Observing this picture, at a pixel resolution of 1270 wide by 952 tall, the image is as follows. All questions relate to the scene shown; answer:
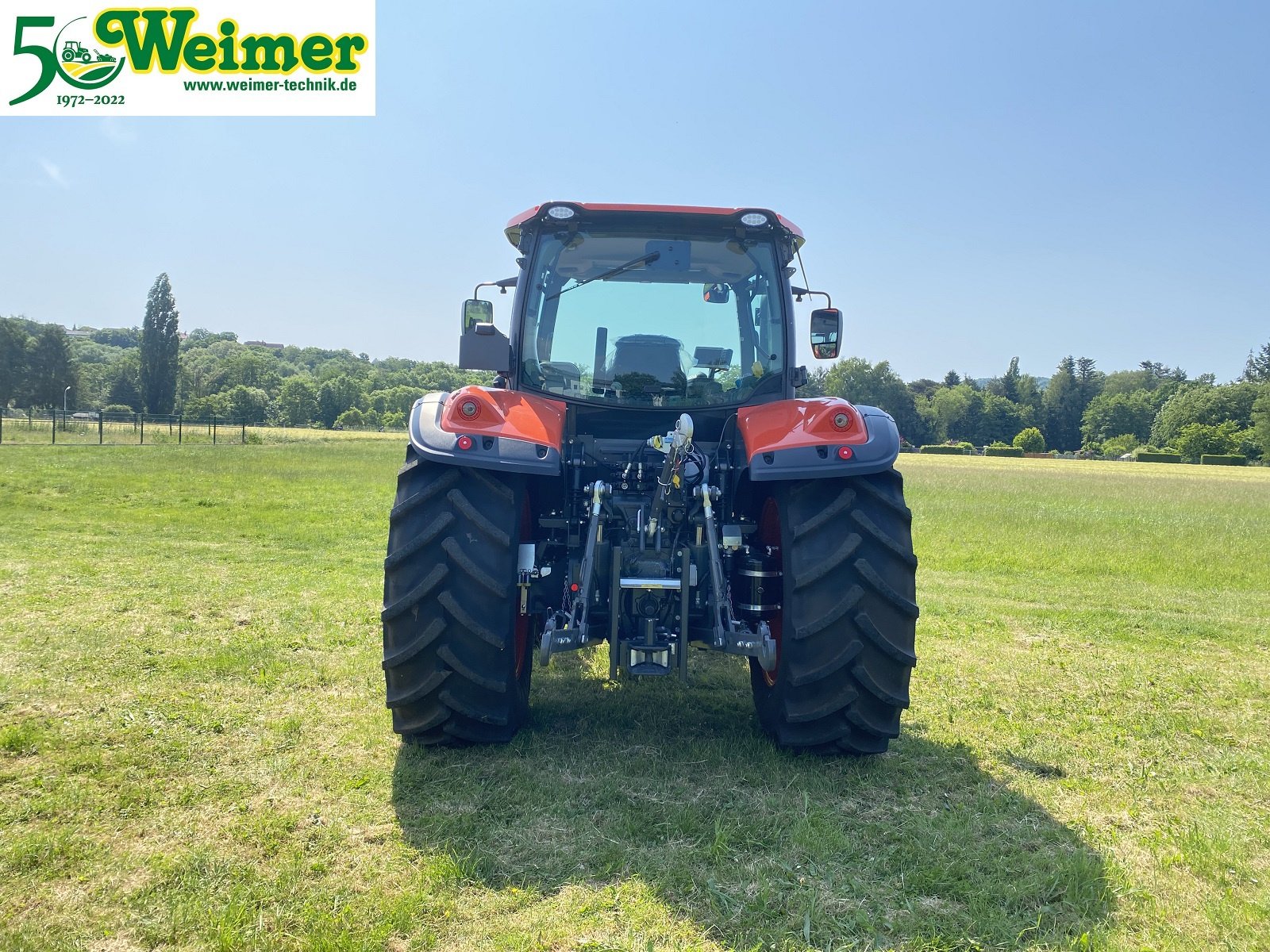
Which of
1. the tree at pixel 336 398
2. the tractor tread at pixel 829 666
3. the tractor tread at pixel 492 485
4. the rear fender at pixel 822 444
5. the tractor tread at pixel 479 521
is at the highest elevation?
the tree at pixel 336 398

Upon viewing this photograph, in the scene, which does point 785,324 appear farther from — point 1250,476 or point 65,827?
point 1250,476

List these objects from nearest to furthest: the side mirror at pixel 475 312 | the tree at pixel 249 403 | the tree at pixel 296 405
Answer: the side mirror at pixel 475 312
the tree at pixel 249 403
the tree at pixel 296 405

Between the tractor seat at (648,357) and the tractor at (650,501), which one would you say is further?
the tractor seat at (648,357)

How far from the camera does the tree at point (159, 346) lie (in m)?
65.5

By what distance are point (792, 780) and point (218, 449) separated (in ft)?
113

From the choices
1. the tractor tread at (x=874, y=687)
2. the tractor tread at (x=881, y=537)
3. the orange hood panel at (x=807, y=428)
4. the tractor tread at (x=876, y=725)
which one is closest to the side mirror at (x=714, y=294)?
the orange hood panel at (x=807, y=428)

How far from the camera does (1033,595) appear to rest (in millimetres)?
9766

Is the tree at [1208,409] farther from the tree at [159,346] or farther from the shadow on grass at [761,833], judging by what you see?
the shadow on grass at [761,833]

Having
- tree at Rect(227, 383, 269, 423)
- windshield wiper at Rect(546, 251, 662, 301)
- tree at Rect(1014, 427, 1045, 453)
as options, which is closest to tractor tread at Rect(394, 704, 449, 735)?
windshield wiper at Rect(546, 251, 662, 301)

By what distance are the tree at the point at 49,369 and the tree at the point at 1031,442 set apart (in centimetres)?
8879

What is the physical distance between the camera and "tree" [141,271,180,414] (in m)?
65.5

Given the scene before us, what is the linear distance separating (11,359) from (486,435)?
257ft

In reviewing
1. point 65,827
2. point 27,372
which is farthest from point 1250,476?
point 27,372

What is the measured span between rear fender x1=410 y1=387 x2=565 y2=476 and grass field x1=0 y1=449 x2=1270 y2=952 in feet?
4.52
